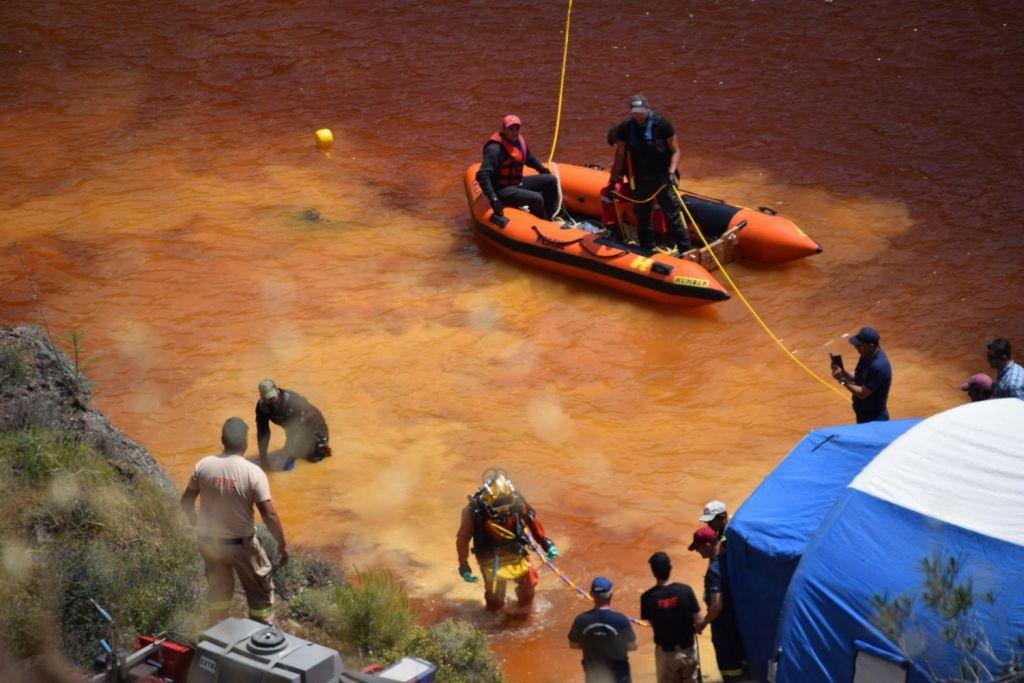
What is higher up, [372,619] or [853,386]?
[853,386]

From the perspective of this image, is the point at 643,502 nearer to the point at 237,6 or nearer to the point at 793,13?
the point at 793,13

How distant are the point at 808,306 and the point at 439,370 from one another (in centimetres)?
399

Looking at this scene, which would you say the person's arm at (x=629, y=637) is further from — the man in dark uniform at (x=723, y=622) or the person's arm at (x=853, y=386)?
the person's arm at (x=853, y=386)

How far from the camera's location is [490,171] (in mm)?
13562

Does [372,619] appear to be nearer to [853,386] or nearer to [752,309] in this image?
[853,386]

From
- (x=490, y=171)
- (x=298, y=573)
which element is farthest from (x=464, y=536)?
(x=490, y=171)

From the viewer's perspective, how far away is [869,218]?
14195 mm

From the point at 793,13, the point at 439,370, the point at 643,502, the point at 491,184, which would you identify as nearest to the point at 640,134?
the point at 491,184

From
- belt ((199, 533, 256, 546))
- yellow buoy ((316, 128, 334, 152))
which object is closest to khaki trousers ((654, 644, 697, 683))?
belt ((199, 533, 256, 546))

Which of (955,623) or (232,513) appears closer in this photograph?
(955,623)

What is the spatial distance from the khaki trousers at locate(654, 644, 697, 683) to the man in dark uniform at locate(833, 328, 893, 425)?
8.74ft

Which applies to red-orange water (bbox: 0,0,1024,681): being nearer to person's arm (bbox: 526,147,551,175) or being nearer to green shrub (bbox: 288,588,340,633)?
green shrub (bbox: 288,588,340,633)

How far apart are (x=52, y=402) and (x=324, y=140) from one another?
8265 millimetres

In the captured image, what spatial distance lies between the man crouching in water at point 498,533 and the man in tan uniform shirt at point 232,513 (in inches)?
55.1
